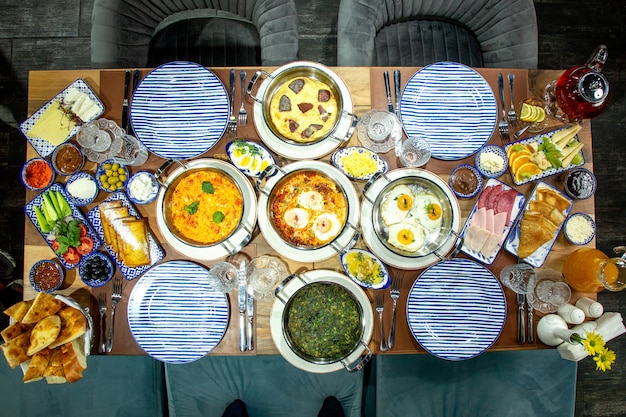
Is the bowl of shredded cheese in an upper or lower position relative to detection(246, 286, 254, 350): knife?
upper

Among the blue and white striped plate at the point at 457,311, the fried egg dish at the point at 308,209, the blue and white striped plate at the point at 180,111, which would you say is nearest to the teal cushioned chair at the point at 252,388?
the blue and white striped plate at the point at 457,311

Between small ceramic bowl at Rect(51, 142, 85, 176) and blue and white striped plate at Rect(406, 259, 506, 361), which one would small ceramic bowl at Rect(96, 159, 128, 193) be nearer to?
small ceramic bowl at Rect(51, 142, 85, 176)

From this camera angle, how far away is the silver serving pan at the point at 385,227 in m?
2.30

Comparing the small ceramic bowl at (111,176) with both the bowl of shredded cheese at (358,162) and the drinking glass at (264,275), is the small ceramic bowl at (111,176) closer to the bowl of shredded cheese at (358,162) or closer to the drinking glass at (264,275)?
the drinking glass at (264,275)

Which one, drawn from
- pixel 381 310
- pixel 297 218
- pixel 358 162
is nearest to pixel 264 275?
pixel 297 218

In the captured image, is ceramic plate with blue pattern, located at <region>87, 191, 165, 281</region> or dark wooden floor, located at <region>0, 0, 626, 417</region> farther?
dark wooden floor, located at <region>0, 0, 626, 417</region>

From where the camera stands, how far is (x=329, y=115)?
2.38 meters

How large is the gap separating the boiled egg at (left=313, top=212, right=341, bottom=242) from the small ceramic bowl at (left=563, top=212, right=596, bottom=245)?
53.5 inches

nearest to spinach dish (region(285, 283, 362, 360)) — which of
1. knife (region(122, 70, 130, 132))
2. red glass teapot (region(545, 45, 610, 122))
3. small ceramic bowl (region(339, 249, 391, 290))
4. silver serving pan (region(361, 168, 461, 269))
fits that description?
small ceramic bowl (region(339, 249, 391, 290))

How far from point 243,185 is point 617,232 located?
143 inches

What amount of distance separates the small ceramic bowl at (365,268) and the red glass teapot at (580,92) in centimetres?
138

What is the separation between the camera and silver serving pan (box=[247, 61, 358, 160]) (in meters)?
2.34

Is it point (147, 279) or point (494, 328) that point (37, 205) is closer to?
point (147, 279)

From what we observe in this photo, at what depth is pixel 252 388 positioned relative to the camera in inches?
116
